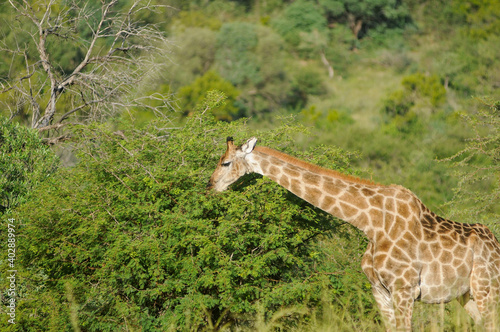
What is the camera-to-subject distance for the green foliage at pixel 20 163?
10.9 metres

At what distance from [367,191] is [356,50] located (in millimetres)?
68317

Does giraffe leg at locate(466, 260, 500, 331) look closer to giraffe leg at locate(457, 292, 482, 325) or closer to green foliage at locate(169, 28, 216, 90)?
giraffe leg at locate(457, 292, 482, 325)

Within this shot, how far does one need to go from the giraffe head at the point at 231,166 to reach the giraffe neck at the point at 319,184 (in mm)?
121

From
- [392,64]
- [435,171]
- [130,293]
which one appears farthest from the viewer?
[392,64]

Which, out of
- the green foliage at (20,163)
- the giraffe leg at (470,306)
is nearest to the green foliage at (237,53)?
the green foliage at (20,163)

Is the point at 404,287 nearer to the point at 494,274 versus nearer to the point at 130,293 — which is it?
the point at 494,274

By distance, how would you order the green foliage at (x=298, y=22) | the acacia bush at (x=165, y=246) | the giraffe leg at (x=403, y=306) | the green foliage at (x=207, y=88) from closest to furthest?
the giraffe leg at (x=403, y=306)
the acacia bush at (x=165, y=246)
the green foliage at (x=207, y=88)
the green foliage at (x=298, y=22)

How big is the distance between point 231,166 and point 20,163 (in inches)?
208

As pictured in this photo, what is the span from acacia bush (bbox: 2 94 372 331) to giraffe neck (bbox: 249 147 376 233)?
0.36 metres

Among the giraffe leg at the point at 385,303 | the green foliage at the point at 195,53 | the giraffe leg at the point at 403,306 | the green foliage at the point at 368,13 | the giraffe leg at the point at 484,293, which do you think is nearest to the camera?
the giraffe leg at the point at 403,306

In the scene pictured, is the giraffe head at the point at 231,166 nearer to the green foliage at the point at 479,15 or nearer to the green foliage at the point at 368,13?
the green foliage at the point at 479,15

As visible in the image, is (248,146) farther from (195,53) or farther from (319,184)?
(195,53)

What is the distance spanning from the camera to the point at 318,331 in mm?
6305

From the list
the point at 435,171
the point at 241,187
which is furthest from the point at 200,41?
the point at 241,187
